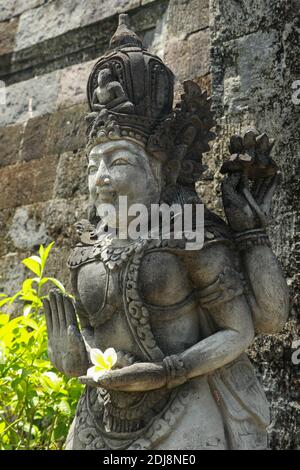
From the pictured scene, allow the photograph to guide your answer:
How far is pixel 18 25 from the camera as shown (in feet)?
16.5

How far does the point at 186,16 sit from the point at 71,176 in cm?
116

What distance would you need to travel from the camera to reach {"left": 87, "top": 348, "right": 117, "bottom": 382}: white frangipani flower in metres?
2.24

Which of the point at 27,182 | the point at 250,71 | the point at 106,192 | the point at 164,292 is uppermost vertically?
the point at 250,71

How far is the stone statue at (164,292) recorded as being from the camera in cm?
225

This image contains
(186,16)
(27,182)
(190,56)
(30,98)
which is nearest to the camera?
(190,56)

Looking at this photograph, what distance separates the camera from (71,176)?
4.49 metres

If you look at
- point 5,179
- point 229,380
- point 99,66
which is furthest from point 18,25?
point 229,380

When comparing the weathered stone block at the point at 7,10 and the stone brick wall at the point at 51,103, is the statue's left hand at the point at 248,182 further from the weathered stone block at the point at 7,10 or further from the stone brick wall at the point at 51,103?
the weathered stone block at the point at 7,10

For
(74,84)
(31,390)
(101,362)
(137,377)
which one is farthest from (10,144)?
(137,377)

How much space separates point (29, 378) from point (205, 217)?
3.70ft

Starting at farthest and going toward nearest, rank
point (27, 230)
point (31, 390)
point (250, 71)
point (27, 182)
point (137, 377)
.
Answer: point (27, 182) < point (27, 230) < point (250, 71) < point (31, 390) < point (137, 377)

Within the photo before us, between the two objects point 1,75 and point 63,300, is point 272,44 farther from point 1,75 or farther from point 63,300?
point 1,75

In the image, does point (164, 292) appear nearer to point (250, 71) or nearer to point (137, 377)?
point (137, 377)

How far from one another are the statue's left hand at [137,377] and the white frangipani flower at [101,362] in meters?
0.03
